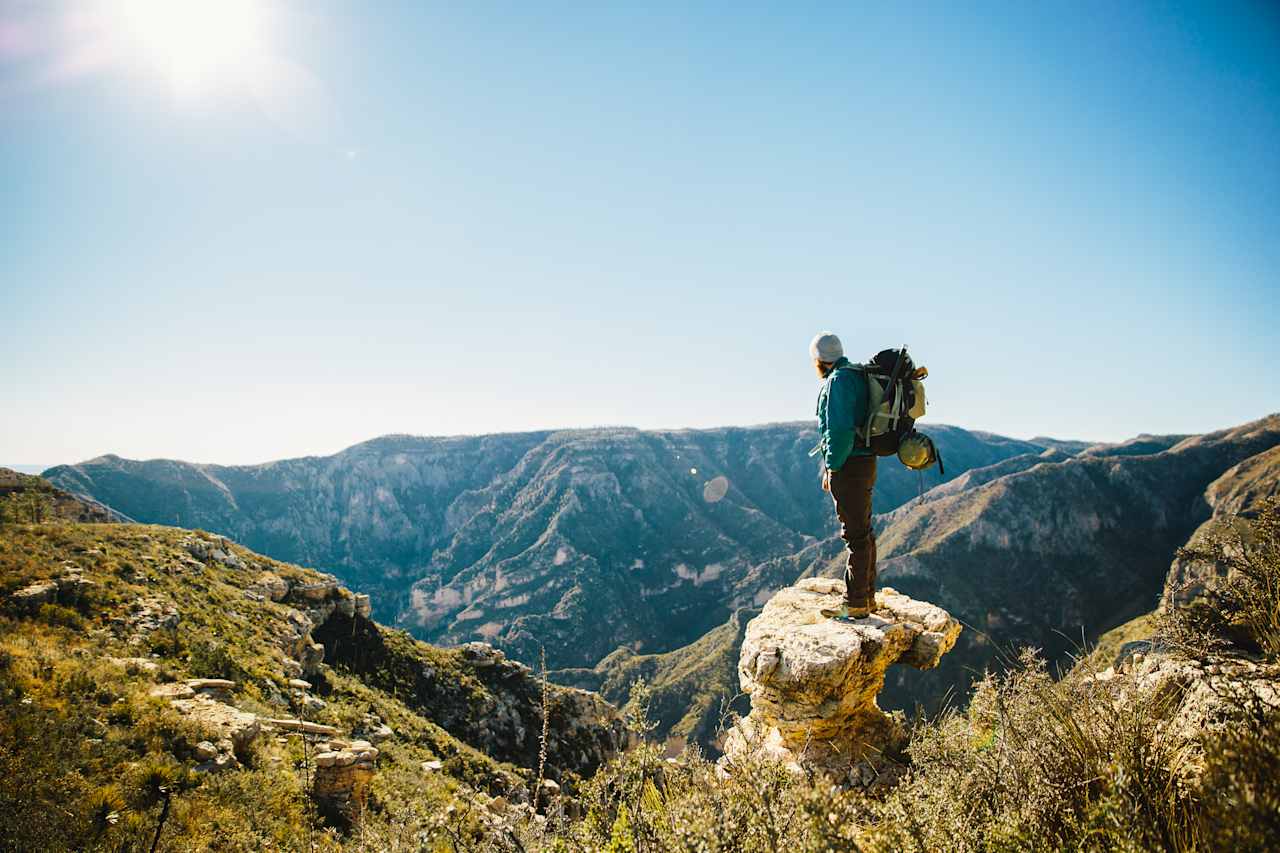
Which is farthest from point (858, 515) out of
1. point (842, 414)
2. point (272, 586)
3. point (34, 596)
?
point (272, 586)

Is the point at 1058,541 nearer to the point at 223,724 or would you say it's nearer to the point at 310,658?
the point at 310,658

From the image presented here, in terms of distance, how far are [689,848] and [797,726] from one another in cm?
472

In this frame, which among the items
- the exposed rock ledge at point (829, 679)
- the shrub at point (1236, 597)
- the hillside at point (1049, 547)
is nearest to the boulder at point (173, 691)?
the exposed rock ledge at point (829, 679)

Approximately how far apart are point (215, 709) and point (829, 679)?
11084 millimetres

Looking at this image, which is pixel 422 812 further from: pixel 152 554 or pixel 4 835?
pixel 152 554

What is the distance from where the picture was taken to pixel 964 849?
2.30 m

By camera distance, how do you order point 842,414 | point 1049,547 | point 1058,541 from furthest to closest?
point 1058,541 < point 1049,547 < point 842,414

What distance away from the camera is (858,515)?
615 centimetres

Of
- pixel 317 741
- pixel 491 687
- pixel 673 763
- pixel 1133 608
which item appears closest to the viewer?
Result: pixel 673 763

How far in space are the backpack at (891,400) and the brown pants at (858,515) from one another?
271 mm

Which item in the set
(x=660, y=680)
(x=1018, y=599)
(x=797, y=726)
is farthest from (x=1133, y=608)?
(x=797, y=726)

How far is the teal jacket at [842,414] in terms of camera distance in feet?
18.8

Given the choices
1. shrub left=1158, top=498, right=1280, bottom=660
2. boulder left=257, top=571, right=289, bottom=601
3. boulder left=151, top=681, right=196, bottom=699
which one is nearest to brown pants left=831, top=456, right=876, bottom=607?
shrub left=1158, top=498, right=1280, bottom=660

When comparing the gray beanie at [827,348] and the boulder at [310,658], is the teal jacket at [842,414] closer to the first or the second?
the gray beanie at [827,348]
